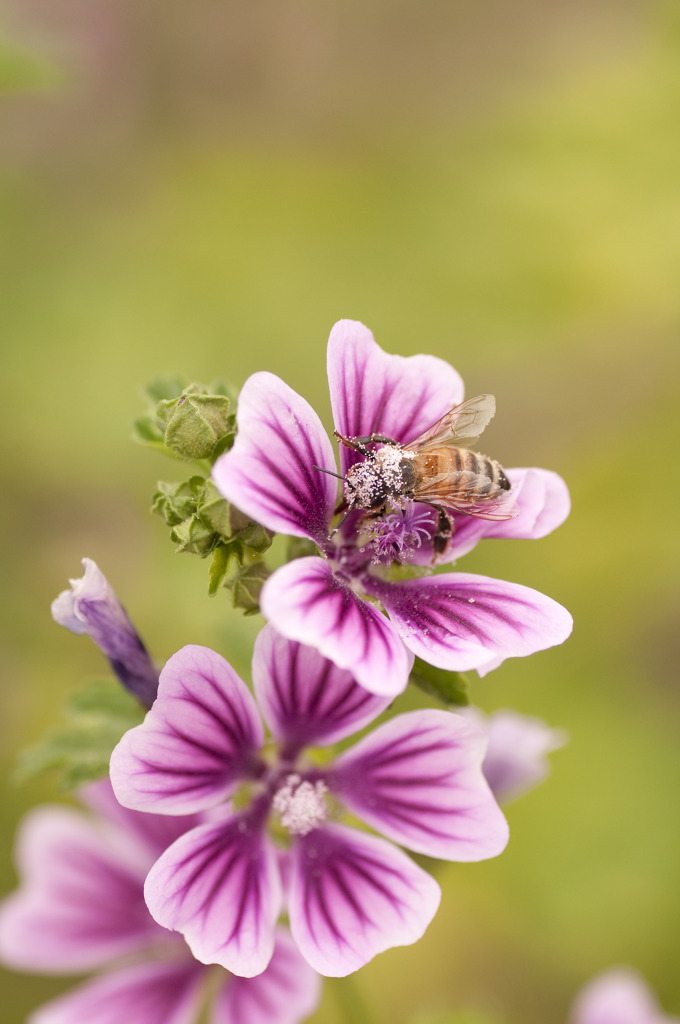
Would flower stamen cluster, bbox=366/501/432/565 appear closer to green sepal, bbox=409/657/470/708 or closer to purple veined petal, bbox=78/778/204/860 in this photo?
green sepal, bbox=409/657/470/708

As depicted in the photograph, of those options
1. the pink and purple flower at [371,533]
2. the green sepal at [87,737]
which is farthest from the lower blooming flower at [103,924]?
the pink and purple flower at [371,533]

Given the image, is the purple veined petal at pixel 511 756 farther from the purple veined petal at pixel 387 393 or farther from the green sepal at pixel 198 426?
the green sepal at pixel 198 426

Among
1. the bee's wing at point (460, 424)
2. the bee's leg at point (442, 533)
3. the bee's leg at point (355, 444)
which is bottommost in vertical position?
the bee's leg at point (442, 533)

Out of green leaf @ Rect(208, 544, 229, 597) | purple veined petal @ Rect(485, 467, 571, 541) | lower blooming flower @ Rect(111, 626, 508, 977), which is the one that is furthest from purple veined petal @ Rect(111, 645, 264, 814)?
purple veined petal @ Rect(485, 467, 571, 541)

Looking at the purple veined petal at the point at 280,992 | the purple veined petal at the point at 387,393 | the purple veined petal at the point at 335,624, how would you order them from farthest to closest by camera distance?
the purple veined petal at the point at 280,992
the purple veined petal at the point at 387,393
the purple veined petal at the point at 335,624

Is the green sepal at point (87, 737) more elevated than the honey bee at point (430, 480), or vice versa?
the honey bee at point (430, 480)

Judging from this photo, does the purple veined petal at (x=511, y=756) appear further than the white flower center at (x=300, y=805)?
Yes

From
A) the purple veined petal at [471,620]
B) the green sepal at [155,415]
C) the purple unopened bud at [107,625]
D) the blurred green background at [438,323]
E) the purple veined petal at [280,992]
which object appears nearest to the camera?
the purple veined petal at [471,620]
